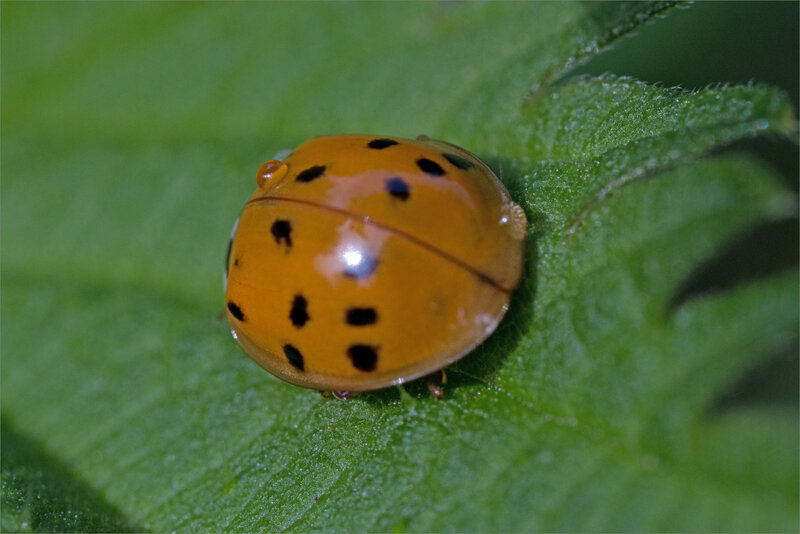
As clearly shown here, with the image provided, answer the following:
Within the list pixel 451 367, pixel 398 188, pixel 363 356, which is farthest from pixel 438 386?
pixel 398 188

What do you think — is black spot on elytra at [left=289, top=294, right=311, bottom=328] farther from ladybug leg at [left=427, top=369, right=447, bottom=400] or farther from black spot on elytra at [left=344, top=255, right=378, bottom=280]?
ladybug leg at [left=427, top=369, right=447, bottom=400]

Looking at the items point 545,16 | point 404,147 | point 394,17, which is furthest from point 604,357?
point 394,17

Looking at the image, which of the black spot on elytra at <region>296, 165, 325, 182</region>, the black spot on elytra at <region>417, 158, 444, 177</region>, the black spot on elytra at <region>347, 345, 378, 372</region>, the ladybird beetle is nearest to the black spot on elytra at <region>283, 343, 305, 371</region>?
the ladybird beetle

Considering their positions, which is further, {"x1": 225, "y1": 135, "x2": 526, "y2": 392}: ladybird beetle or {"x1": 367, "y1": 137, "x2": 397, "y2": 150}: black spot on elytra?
{"x1": 367, "y1": 137, "x2": 397, "y2": 150}: black spot on elytra

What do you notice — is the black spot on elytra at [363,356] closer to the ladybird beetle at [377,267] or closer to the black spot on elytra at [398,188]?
the ladybird beetle at [377,267]

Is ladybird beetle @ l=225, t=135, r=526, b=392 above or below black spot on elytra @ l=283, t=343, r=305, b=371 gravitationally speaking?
above
